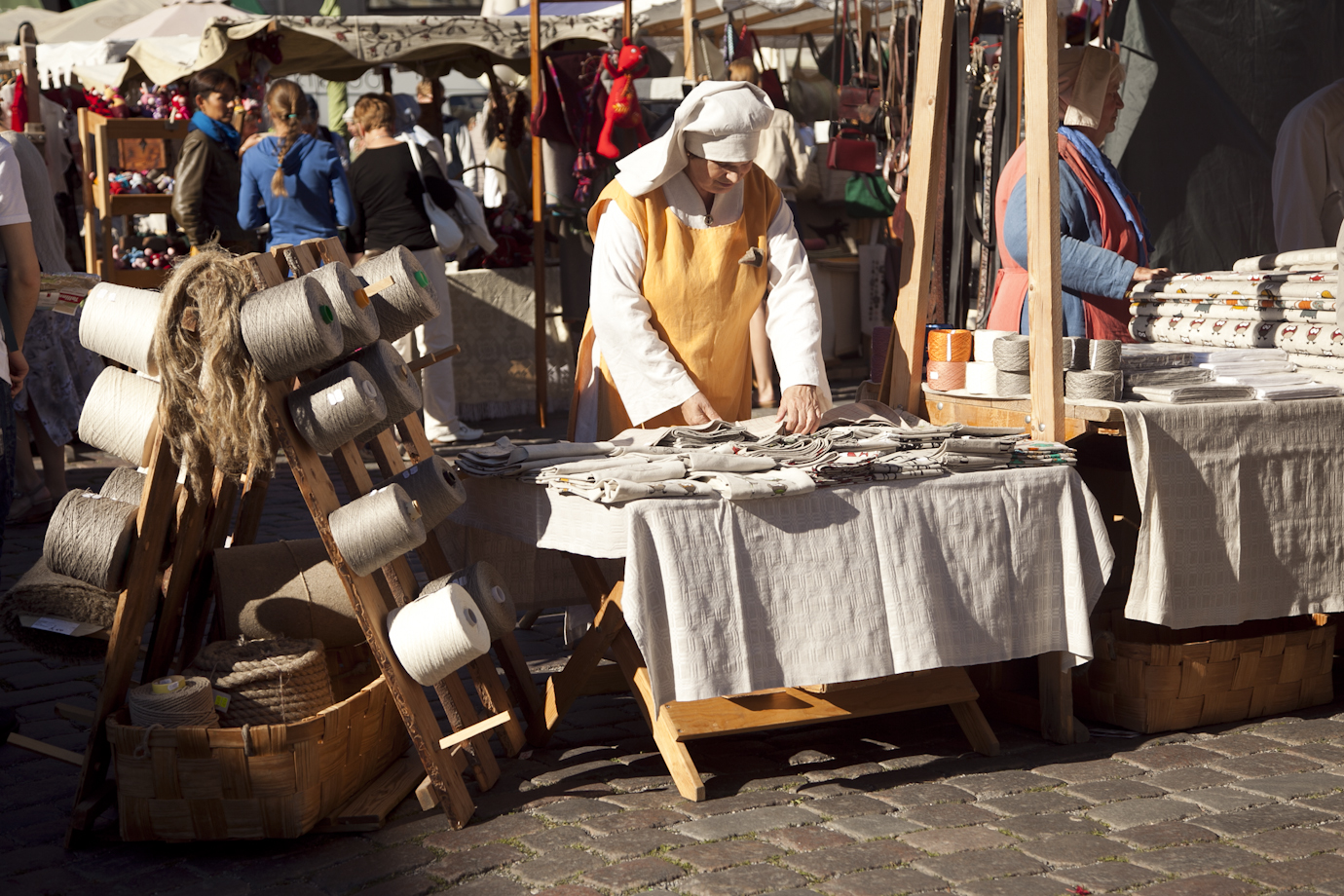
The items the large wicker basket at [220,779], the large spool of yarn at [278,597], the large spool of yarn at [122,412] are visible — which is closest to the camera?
the large wicker basket at [220,779]

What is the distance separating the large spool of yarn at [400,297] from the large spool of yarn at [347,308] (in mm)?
145

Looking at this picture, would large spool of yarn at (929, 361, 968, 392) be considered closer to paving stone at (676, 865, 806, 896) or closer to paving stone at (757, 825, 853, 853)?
paving stone at (757, 825, 853, 853)

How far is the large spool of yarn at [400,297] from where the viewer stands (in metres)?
3.17

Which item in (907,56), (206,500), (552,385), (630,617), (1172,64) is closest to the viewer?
(630,617)

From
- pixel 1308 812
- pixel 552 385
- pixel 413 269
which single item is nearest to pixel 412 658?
pixel 413 269

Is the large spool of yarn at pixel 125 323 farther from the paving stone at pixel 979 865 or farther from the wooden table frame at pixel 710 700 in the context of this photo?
the paving stone at pixel 979 865

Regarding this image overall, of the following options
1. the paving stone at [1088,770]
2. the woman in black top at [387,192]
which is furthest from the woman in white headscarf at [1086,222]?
the woman in black top at [387,192]

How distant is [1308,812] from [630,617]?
162 centimetres

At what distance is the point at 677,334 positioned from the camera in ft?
12.6

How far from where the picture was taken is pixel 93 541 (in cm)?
306

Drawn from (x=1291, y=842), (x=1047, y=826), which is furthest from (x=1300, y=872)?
(x=1047, y=826)

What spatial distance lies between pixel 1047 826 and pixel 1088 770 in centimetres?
41

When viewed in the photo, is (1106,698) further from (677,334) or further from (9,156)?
(9,156)

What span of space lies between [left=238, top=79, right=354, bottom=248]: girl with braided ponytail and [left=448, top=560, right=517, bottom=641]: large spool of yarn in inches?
182
